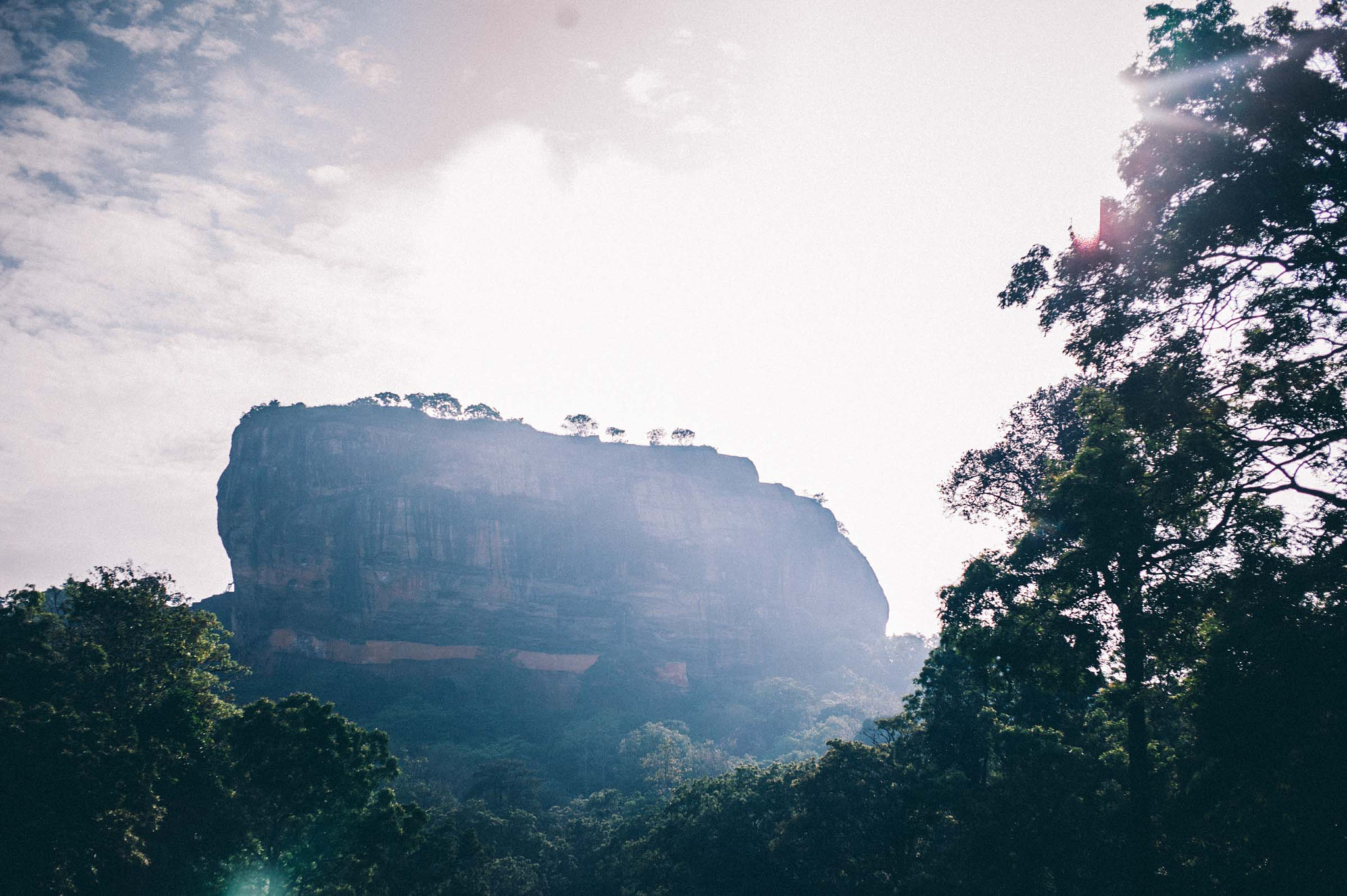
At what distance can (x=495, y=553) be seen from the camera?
68812 millimetres

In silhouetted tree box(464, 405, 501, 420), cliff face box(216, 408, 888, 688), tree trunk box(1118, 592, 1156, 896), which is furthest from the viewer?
silhouetted tree box(464, 405, 501, 420)

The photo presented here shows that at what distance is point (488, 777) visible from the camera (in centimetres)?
3762

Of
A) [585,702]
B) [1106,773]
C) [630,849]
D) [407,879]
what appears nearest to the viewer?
[1106,773]

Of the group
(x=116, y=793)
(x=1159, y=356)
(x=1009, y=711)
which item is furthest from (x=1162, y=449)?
(x=116, y=793)

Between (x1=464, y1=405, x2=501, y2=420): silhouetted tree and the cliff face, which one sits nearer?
the cliff face

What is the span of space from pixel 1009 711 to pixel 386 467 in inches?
2591

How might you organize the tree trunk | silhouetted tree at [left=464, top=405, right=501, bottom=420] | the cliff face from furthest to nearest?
silhouetted tree at [left=464, top=405, right=501, bottom=420], the cliff face, the tree trunk

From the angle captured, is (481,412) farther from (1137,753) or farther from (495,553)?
(1137,753)

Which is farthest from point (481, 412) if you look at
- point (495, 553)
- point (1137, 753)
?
point (1137, 753)

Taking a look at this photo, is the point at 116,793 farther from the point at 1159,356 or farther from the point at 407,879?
the point at 1159,356

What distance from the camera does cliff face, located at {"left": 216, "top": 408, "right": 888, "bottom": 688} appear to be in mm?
61594

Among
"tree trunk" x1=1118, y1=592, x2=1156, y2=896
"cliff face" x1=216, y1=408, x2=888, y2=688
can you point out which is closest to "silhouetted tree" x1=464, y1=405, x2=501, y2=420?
"cliff face" x1=216, y1=408, x2=888, y2=688

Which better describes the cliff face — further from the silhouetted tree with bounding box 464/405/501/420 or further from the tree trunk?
the tree trunk

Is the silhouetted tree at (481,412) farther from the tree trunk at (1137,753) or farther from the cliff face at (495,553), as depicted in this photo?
the tree trunk at (1137,753)
